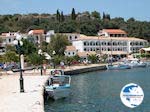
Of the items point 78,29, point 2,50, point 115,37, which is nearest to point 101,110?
point 2,50

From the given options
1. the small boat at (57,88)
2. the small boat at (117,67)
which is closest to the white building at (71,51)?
the small boat at (117,67)

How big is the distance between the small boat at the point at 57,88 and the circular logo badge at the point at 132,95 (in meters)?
22.9

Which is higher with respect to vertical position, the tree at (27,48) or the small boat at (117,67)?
the tree at (27,48)

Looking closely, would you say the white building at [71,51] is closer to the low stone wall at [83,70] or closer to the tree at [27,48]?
the tree at [27,48]

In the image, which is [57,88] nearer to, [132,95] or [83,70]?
[132,95]

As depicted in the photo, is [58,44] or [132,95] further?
[58,44]

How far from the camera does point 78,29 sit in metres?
160

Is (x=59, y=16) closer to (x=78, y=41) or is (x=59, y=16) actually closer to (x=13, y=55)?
(x=78, y=41)

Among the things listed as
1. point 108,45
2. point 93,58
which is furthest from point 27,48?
point 108,45

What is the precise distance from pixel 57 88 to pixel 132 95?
23.6 m

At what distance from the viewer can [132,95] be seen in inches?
355

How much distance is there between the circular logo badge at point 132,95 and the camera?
899 centimetres

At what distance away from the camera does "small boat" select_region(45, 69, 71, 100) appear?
104 feet

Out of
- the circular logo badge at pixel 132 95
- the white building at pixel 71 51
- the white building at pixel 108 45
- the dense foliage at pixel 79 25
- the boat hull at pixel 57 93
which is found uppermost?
the dense foliage at pixel 79 25
